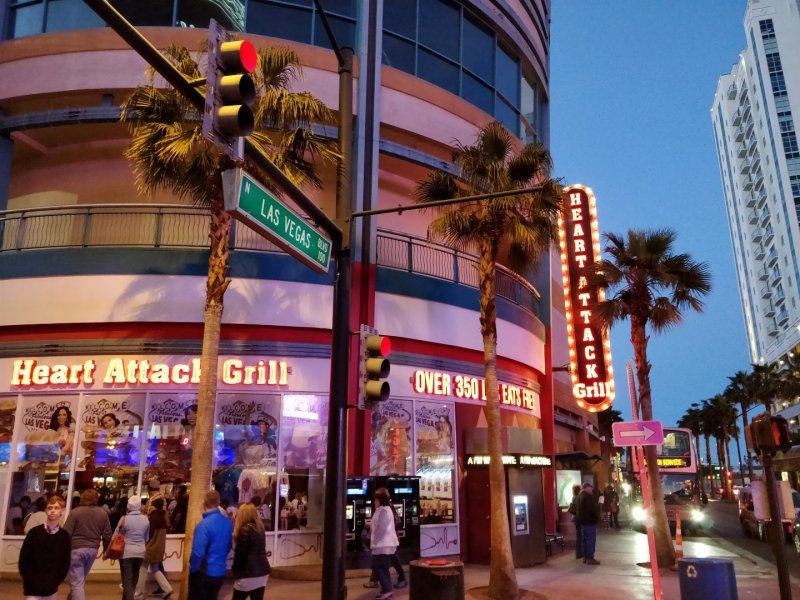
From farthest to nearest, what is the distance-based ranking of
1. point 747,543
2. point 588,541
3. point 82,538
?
point 747,543 < point 588,541 < point 82,538

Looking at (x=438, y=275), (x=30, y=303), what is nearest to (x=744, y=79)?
(x=438, y=275)

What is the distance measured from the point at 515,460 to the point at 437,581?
870 cm

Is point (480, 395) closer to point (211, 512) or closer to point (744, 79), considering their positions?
point (211, 512)

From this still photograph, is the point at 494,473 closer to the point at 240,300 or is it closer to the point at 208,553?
the point at 208,553

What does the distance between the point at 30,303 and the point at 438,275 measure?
10194 mm

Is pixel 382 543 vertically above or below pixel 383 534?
below

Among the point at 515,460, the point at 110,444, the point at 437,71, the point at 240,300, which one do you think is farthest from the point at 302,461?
the point at 437,71

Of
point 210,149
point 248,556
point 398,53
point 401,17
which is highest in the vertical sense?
point 401,17

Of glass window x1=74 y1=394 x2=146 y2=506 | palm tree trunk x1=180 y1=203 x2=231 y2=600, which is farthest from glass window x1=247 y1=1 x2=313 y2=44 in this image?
glass window x1=74 y1=394 x2=146 y2=506

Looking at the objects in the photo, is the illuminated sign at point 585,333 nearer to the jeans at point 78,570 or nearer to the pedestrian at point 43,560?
the jeans at point 78,570

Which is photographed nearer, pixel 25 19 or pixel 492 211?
pixel 492 211

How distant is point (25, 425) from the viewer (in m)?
15.4

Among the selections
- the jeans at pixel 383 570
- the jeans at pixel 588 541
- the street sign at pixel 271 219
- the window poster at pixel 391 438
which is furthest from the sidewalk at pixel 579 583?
the street sign at pixel 271 219

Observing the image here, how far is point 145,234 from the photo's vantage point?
58.0 feet
